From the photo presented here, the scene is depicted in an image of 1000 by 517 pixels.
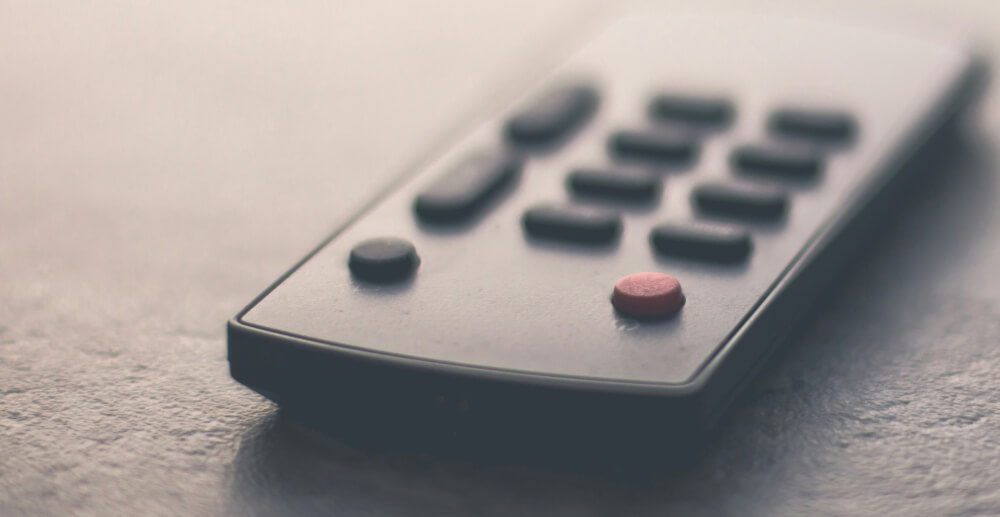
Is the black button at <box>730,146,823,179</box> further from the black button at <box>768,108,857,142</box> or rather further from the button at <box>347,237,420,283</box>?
the button at <box>347,237,420,283</box>

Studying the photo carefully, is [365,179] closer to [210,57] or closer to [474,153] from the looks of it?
[474,153]

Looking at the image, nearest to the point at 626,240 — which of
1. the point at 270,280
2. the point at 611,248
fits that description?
the point at 611,248

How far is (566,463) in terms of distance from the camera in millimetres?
260

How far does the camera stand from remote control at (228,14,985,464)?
263 mm

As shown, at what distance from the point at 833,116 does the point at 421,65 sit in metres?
0.23

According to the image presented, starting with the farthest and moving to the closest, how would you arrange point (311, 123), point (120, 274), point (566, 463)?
1. point (311, 123)
2. point (120, 274)
3. point (566, 463)

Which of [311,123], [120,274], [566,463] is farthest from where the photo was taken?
[311,123]

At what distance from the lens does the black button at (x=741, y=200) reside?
36 centimetres

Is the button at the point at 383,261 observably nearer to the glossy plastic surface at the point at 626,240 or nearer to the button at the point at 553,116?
the glossy plastic surface at the point at 626,240

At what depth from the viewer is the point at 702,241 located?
33cm

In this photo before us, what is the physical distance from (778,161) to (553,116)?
0.09m

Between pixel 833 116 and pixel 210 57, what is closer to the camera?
pixel 833 116

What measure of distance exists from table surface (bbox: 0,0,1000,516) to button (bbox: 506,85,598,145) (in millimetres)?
51

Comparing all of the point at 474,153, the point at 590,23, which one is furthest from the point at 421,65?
the point at 474,153
